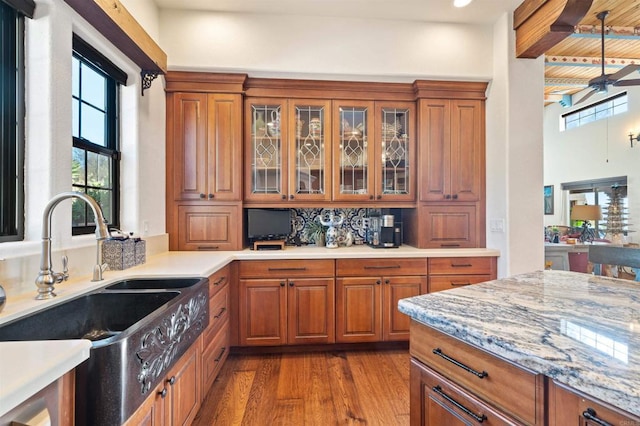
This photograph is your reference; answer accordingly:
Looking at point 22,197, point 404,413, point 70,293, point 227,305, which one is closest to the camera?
point 70,293

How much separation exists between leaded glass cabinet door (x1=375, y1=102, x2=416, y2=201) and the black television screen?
3.30ft

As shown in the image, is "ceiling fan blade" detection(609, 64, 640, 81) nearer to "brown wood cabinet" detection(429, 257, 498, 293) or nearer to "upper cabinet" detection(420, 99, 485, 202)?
"upper cabinet" detection(420, 99, 485, 202)

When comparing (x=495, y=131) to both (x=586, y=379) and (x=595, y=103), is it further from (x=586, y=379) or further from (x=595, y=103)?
(x=595, y=103)

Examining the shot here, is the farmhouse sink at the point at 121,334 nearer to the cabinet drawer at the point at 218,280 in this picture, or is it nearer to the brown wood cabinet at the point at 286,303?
the cabinet drawer at the point at 218,280

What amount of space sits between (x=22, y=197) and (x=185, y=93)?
5.26ft

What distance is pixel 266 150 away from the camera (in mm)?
2824

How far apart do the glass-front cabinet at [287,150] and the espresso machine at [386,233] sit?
2.00 ft

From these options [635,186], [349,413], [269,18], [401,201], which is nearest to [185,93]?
[269,18]

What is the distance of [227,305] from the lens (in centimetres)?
241

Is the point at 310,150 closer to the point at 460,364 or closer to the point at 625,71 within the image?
the point at 460,364

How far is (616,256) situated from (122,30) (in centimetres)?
330

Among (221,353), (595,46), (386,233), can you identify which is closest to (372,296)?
(386,233)

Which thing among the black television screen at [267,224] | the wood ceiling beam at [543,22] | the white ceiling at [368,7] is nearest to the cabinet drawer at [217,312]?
the black television screen at [267,224]

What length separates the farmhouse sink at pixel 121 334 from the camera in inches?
34.5
